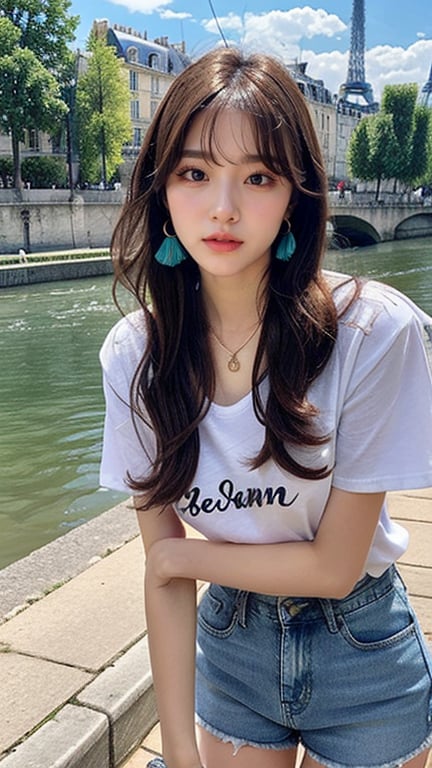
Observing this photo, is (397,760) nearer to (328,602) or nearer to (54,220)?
(328,602)

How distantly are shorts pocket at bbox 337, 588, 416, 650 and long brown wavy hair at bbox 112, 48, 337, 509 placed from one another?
0.83 ft

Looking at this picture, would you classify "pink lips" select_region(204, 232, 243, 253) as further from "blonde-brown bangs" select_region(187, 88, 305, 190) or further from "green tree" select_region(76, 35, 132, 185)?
"green tree" select_region(76, 35, 132, 185)

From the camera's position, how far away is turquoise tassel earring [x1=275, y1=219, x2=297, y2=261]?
4.32 feet

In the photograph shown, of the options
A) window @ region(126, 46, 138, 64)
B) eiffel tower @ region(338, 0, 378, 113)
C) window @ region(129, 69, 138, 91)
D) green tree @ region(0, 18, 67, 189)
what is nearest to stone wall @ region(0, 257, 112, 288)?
green tree @ region(0, 18, 67, 189)

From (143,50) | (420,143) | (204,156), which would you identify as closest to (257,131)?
(204,156)

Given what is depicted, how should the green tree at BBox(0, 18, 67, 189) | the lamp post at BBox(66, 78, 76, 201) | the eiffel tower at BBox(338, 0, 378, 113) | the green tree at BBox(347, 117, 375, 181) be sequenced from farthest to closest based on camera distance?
1. the eiffel tower at BBox(338, 0, 378, 113)
2. the green tree at BBox(347, 117, 375, 181)
3. the lamp post at BBox(66, 78, 76, 201)
4. the green tree at BBox(0, 18, 67, 189)

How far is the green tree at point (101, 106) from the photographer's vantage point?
35.2 metres

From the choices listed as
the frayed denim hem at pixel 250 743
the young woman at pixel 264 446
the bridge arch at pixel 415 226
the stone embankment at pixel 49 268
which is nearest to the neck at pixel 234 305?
the young woman at pixel 264 446

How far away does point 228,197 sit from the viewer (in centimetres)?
123

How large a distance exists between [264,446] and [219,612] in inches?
13.3

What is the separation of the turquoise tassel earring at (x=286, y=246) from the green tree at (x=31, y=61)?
30.5m

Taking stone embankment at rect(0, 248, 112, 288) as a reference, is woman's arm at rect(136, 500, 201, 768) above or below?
above

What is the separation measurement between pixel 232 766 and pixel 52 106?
105 feet

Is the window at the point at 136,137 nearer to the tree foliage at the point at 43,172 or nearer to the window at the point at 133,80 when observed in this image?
the window at the point at 133,80
